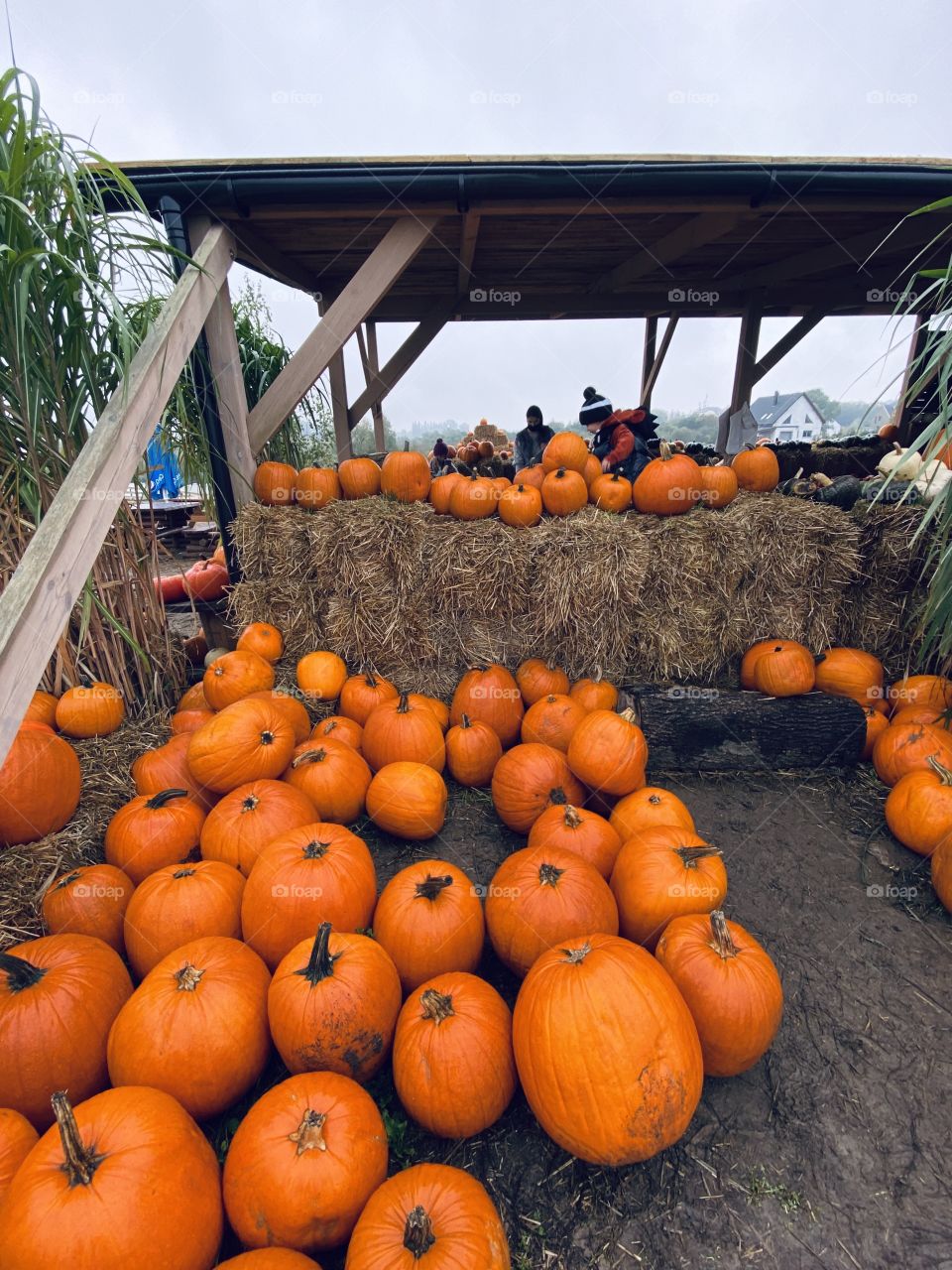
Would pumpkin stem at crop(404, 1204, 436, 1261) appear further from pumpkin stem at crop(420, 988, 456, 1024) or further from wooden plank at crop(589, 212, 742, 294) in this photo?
wooden plank at crop(589, 212, 742, 294)

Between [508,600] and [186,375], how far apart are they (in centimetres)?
268

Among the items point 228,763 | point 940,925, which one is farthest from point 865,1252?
point 228,763

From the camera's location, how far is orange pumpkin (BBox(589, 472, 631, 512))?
3918mm

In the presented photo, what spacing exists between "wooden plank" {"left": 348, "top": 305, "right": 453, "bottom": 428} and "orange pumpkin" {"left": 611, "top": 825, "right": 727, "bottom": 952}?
6704mm

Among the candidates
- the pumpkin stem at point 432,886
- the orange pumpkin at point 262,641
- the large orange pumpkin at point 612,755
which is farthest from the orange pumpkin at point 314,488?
the pumpkin stem at point 432,886

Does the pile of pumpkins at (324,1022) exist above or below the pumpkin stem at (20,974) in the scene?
below

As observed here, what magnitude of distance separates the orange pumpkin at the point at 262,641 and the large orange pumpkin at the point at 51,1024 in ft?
7.53

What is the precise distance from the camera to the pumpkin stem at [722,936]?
4.96ft

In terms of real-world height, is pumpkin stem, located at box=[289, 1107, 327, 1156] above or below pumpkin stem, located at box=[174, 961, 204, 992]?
below

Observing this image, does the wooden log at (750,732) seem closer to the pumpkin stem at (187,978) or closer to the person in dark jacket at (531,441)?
the pumpkin stem at (187,978)

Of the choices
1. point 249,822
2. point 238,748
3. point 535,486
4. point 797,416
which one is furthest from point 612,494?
point 797,416

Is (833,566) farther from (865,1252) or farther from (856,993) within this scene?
(865,1252)

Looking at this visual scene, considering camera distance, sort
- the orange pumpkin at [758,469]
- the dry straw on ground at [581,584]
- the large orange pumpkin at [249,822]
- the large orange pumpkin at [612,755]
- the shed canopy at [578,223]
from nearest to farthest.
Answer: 1. the large orange pumpkin at [249,822]
2. the large orange pumpkin at [612,755]
3. the shed canopy at [578,223]
4. the dry straw on ground at [581,584]
5. the orange pumpkin at [758,469]

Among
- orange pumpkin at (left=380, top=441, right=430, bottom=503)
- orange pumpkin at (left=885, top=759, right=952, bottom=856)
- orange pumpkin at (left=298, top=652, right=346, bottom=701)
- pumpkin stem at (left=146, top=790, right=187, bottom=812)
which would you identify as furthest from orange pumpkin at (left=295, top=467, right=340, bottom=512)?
orange pumpkin at (left=885, top=759, right=952, bottom=856)
